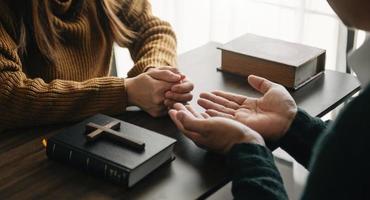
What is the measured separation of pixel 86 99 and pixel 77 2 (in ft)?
1.23

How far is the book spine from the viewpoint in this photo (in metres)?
0.96

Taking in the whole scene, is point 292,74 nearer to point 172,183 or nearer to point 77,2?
point 172,183

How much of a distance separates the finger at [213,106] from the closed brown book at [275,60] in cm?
23

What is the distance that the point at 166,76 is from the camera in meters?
1.29

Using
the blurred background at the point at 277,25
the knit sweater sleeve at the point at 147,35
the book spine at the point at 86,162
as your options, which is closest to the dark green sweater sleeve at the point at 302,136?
the book spine at the point at 86,162

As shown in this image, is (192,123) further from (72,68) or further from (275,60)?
(72,68)

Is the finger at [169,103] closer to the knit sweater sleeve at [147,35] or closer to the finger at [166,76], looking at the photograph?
the finger at [166,76]

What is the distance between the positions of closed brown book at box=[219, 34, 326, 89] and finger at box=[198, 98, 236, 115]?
0.76 ft

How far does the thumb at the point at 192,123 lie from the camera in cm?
106

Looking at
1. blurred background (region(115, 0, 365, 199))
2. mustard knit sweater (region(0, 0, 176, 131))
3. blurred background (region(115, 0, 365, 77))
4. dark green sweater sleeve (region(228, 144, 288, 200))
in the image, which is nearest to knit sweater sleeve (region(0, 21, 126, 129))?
mustard knit sweater (region(0, 0, 176, 131))

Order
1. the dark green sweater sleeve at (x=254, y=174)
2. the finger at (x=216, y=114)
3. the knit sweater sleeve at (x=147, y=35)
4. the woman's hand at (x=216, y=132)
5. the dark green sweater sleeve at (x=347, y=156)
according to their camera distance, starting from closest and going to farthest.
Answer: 1. the dark green sweater sleeve at (x=347, y=156)
2. the dark green sweater sleeve at (x=254, y=174)
3. the woman's hand at (x=216, y=132)
4. the finger at (x=216, y=114)
5. the knit sweater sleeve at (x=147, y=35)

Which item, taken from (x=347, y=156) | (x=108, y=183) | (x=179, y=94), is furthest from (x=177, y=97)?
(x=347, y=156)

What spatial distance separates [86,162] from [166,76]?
1.18 feet

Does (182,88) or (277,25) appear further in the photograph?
(277,25)
